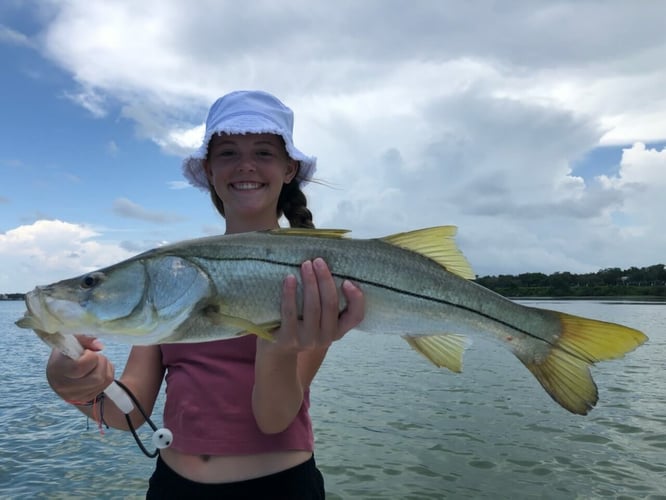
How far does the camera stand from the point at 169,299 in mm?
2430

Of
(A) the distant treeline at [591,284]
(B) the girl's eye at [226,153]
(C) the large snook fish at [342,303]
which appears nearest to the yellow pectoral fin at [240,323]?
(C) the large snook fish at [342,303]

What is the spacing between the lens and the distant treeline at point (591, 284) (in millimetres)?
89750

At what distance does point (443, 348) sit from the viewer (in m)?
2.87

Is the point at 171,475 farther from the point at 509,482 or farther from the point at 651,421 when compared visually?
the point at 651,421

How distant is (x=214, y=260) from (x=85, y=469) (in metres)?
9.32

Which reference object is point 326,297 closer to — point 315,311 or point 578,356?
point 315,311

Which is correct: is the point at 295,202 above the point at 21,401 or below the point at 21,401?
above

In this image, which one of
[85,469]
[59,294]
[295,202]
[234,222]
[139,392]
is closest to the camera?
[59,294]

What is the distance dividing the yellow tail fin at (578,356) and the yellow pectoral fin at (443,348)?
1.23 feet

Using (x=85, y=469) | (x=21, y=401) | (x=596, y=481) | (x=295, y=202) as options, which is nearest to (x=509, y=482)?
(x=596, y=481)

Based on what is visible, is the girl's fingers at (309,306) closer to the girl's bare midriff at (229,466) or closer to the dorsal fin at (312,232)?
the dorsal fin at (312,232)

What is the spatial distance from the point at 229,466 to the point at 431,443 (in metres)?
8.73

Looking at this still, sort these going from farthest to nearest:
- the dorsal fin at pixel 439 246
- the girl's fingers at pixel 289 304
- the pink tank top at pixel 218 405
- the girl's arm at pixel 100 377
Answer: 1. the dorsal fin at pixel 439 246
2. the pink tank top at pixel 218 405
3. the girl's fingers at pixel 289 304
4. the girl's arm at pixel 100 377

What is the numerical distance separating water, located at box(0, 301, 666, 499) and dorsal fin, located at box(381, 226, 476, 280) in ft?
21.1
